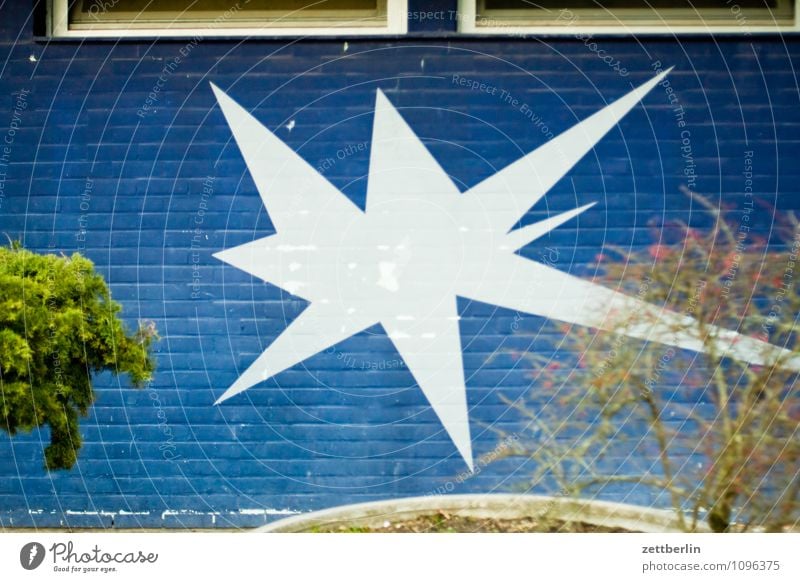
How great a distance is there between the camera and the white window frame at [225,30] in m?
5.71

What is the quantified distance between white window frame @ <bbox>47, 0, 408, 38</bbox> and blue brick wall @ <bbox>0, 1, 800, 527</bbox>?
0.22 feet

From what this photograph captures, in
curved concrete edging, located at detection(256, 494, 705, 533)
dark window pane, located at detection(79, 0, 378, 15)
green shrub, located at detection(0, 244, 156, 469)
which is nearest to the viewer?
green shrub, located at detection(0, 244, 156, 469)

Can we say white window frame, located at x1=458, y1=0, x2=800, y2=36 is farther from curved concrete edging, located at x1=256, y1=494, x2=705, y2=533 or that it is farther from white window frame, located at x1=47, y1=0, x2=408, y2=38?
curved concrete edging, located at x1=256, y1=494, x2=705, y2=533

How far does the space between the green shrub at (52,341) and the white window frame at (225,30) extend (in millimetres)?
1998

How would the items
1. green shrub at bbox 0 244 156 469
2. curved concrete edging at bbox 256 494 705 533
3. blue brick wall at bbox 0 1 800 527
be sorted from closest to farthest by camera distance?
1. green shrub at bbox 0 244 156 469
2. curved concrete edging at bbox 256 494 705 533
3. blue brick wall at bbox 0 1 800 527

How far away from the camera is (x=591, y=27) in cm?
574

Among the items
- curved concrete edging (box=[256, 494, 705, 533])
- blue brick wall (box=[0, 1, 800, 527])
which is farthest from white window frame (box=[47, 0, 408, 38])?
curved concrete edging (box=[256, 494, 705, 533])

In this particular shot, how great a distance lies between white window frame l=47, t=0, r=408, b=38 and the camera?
5711 millimetres

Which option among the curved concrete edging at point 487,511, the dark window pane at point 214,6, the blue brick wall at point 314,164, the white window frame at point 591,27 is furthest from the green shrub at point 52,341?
the white window frame at point 591,27

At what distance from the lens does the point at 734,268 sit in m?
5.67

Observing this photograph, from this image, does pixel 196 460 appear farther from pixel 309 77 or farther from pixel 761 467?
pixel 761 467

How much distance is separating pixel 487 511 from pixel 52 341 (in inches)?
103

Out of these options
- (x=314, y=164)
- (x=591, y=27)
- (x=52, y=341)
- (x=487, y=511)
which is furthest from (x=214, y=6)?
(x=487, y=511)
